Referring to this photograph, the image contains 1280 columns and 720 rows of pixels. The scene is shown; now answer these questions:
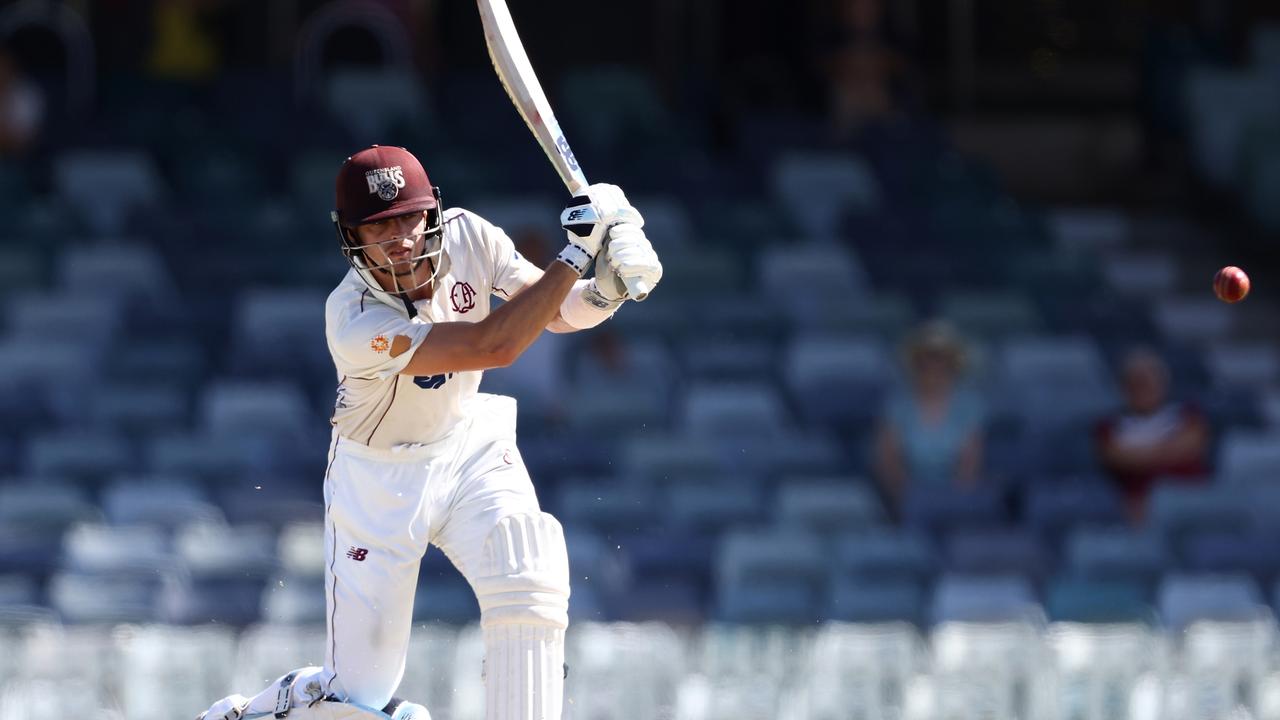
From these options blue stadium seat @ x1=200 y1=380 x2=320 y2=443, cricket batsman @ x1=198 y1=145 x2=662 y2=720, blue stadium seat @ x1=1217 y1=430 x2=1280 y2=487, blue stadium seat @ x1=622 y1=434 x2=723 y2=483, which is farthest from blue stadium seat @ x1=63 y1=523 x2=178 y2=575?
blue stadium seat @ x1=1217 y1=430 x2=1280 y2=487

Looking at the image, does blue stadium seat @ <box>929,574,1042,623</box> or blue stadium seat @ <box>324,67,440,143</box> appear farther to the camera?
blue stadium seat @ <box>324,67,440,143</box>

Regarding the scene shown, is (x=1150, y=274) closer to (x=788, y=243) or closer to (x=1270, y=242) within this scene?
(x=1270, y=242)

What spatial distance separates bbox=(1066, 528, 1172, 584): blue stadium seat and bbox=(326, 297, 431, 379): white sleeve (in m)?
3.89

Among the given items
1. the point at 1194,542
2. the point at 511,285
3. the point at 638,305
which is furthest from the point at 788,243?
the point at 511,285

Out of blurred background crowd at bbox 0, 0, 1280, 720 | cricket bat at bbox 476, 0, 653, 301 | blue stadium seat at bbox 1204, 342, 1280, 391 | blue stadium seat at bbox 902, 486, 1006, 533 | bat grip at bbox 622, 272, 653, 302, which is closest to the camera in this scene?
bat grip at bbox 622, 272, 653, 302

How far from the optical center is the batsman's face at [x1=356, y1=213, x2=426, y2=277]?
4785 mm

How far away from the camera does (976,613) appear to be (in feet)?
25.0

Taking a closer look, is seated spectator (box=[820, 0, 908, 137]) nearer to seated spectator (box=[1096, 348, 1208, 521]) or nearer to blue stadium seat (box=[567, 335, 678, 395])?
blue stadium seat (box=[567, 335, 678, 395])

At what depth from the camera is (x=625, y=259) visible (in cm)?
466

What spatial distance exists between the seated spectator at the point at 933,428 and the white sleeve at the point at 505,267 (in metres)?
3.53

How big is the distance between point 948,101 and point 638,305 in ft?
13.1

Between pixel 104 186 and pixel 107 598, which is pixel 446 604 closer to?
pixel 107 598

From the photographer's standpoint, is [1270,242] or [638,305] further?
[1270,242]

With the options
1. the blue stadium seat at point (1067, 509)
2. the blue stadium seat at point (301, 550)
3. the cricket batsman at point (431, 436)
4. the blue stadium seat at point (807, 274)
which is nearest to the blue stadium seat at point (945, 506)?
the blue stadium seat at point (1067, 509)
